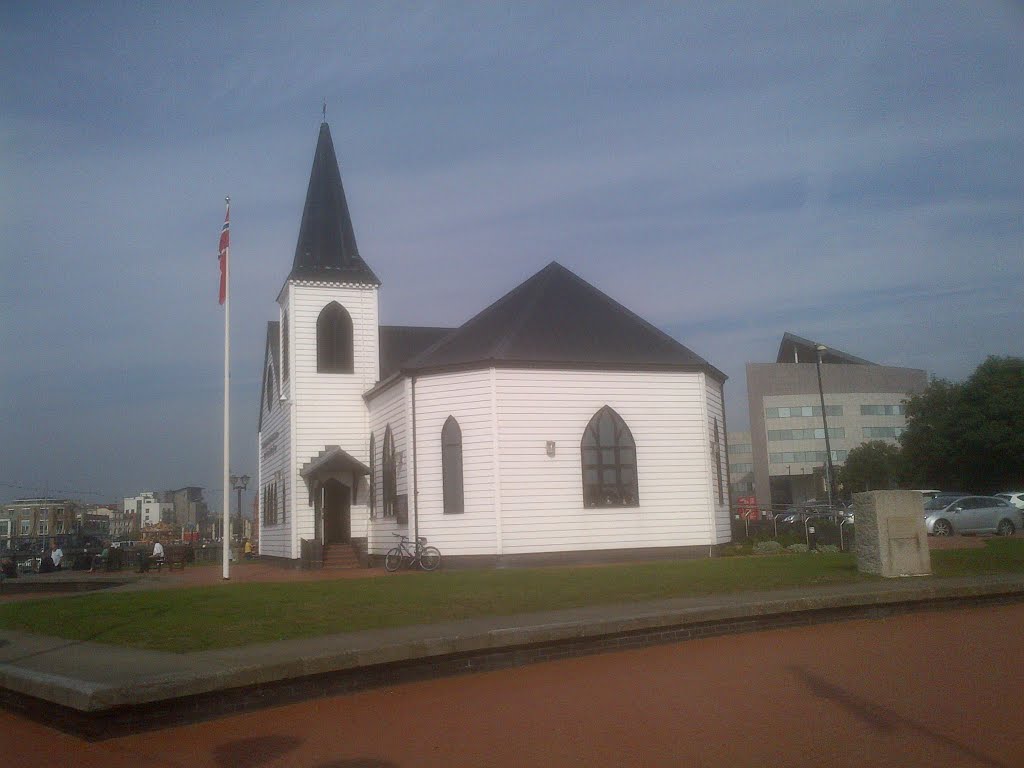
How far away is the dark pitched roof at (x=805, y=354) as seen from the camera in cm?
10462

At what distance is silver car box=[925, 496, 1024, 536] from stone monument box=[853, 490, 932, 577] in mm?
18456

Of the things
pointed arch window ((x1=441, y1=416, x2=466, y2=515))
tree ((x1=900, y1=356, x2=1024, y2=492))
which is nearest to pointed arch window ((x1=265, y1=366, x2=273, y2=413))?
→ pointed arch window ((x1=441, y1=416, x2=466, y2=515))

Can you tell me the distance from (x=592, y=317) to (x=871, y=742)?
21.0m

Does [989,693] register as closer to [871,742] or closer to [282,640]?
[871,742]

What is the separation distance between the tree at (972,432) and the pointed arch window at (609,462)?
143 ft

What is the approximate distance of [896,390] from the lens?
316 feet

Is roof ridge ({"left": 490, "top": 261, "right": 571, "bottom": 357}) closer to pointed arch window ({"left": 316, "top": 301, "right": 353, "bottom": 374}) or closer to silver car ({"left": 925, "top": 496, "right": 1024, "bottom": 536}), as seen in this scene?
pointed arch window ({"left": 316, "top": 301, "right": 353, "bottom": 374})

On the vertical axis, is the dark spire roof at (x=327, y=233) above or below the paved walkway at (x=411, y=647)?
above

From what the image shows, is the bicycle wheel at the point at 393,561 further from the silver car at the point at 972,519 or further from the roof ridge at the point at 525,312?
the silver car at the point at 972,519

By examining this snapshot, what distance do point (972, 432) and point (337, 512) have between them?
47554mm

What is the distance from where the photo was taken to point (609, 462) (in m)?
25.0

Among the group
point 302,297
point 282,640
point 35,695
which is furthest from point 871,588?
point 302,297

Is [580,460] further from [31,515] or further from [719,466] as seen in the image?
[31,515]

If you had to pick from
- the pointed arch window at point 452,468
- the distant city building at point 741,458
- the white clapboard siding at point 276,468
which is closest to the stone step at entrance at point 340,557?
the white clapboard siding at point 276,468
